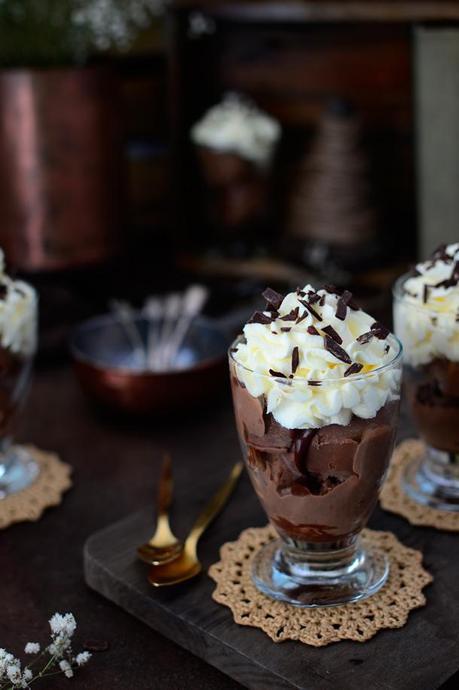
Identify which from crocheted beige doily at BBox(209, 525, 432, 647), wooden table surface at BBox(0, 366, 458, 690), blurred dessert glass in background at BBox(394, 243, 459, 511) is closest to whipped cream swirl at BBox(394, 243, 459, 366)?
blurred dessert glass in background at BBox(394, 243, 459, 511)

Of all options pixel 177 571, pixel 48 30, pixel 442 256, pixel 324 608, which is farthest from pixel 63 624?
pixel 48 30

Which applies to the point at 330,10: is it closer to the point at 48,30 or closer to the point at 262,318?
the point at 48,30

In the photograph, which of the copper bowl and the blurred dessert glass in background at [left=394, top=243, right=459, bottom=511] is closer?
the blurred dessert glass in background at [left=394, top=243, right=459, bottom=511]

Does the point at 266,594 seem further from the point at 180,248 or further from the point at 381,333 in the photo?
the point at 180,248

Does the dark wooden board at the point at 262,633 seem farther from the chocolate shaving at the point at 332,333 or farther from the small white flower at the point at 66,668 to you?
the chocolate shaving at the point at 332,333

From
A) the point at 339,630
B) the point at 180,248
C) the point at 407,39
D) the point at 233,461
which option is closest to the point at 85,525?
the point at 233,461

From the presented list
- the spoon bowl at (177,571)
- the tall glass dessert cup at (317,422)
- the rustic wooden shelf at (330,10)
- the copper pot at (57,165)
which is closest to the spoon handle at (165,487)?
the spoon bowl at (177,571)

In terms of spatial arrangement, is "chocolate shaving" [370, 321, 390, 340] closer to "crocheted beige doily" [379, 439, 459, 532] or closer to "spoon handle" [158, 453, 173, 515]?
"crocheted beige doily" [379, 439, 459, 532]
